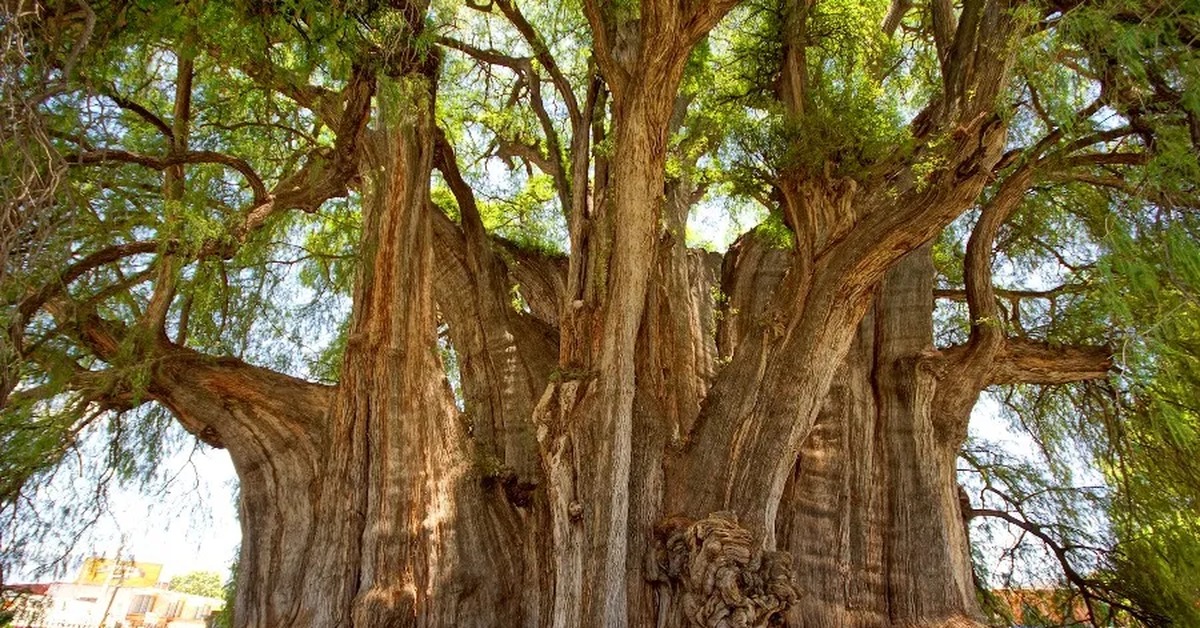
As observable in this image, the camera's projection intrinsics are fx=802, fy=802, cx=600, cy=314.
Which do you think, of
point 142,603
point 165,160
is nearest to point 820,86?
point 165,160

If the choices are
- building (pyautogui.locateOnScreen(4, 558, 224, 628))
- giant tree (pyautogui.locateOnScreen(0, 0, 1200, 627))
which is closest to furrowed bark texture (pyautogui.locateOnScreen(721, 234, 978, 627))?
giant tree (pyautogui.locateOnScreen(0, 0, 1200, 627))

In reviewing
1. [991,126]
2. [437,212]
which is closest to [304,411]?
[437,212]

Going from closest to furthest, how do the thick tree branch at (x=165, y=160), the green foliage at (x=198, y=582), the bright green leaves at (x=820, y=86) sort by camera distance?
the thick tree branch at (x=165, y=160)
the bright green leaves at (x=820, y=86)
the green foliage at (x=198, y=582)

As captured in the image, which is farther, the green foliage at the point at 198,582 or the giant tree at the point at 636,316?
the green foliage at the point at 198,582

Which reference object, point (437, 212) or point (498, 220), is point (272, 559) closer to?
point (437, 212)

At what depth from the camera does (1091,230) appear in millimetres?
6090

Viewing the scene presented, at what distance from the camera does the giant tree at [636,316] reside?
3871 millimetres

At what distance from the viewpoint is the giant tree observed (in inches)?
152

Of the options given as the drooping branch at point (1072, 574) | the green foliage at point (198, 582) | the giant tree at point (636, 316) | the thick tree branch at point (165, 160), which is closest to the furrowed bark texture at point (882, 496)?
the giant tree at point (636, 316)

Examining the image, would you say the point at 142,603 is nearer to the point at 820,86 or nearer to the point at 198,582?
the point at 198,582

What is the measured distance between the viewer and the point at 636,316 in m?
Answer: 4.68

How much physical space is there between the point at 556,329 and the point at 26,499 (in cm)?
377

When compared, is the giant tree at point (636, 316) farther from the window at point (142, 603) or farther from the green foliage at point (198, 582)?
the green foliage at point (198, 582)

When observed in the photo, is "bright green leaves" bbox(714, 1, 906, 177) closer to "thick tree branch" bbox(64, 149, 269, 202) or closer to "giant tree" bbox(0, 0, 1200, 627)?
"giant tree" bbox(0, 0, 1200, 627)
